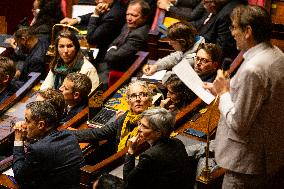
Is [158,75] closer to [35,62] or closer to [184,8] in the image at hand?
[184,8]

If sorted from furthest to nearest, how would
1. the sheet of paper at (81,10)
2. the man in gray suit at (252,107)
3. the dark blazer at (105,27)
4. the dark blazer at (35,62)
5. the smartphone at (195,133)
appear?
1. the sheet of paper at (81,10)
2. the dark blazer at (105,27)
3. the dark blazer at (35,62)
4. the smartphone at (195,133)
5. the man in gray suit at (252,107)

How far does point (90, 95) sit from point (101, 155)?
445 millimetres

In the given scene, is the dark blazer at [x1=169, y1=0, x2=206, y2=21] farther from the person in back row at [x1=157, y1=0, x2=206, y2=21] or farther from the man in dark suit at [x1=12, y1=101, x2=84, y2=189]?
the man in dark suit at [x1=12, y1=101, x2=84, y2=189]

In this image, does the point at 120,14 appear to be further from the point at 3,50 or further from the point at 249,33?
the point at 249,33

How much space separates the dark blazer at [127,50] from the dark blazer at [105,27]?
25 cm

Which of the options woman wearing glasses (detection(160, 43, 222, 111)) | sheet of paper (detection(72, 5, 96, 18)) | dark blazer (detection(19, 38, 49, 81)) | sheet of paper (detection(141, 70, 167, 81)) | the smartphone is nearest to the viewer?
the smartphone

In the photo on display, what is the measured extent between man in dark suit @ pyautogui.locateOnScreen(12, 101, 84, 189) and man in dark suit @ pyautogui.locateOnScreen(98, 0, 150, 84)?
1.25 metres

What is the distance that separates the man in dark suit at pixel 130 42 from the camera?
11.4ft

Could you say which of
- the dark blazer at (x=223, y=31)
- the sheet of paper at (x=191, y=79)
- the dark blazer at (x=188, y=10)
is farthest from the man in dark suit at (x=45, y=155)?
the dark blazer at (x=188, y=10)

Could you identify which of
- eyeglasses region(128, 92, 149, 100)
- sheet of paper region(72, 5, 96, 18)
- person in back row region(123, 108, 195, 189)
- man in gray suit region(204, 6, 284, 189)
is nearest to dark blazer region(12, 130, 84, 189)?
person in back row region(123, 108, 195, 189)

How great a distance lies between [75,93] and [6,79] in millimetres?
567

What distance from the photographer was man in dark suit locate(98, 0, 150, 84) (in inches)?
137

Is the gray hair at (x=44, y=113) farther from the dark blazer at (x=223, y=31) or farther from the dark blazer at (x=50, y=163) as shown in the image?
the dark blazer at (x=223, y=31)

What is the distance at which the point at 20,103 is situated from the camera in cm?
314
